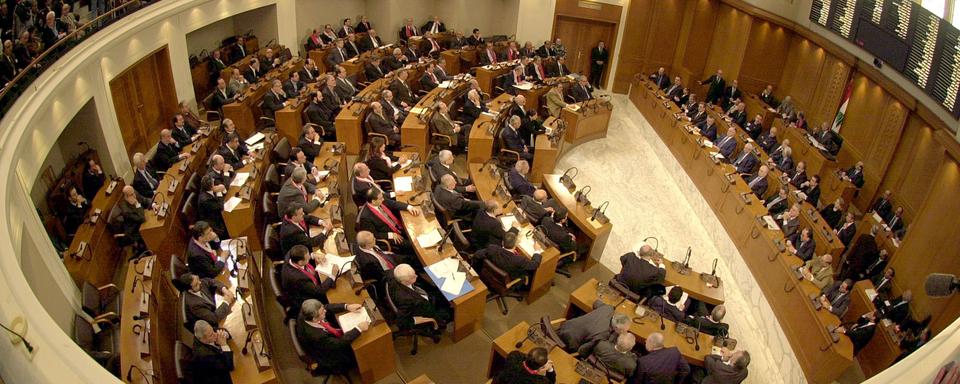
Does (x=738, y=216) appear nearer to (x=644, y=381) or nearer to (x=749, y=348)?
(x=749, y=348)

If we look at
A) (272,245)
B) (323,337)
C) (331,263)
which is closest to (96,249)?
(272,245)

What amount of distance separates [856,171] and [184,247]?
10870 mm

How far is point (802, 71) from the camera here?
40.5 feet

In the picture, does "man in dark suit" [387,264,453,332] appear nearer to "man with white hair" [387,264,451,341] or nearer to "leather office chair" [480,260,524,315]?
"man with white hair" [387,264,451,341]

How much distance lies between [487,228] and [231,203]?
3262 mm

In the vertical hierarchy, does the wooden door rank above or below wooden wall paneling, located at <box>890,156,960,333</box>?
above

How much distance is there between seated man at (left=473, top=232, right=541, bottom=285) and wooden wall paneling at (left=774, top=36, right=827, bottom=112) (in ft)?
28.8

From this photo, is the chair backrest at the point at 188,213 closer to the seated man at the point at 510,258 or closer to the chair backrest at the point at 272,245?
the chair backrest at the point at 272,245

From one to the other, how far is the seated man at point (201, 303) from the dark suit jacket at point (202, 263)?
365mm

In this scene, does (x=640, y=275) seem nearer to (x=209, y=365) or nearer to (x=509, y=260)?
(x=509, y=260)

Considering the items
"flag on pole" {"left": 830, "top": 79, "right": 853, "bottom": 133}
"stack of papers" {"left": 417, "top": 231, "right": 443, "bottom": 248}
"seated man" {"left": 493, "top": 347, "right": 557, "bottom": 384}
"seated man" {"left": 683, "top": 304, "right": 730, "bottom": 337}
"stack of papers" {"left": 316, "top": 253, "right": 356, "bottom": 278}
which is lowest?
"seated man" {"left": 683, "top": 304, "right": 730, "bottom": 337}

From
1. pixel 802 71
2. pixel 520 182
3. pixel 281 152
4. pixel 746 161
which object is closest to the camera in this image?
A: pixel 520 182

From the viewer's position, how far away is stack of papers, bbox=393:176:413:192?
788cm

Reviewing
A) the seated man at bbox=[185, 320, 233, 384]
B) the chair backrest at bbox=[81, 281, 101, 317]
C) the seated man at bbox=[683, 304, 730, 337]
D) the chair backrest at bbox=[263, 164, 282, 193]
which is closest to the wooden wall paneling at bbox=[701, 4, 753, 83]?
the seated man at bbox=[683, 304, 730, 337]
